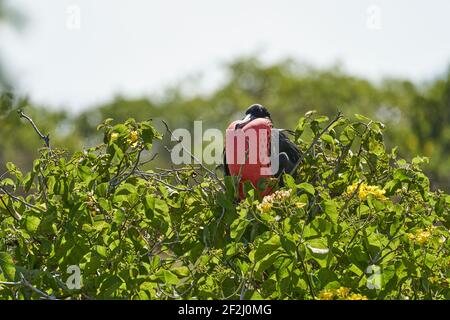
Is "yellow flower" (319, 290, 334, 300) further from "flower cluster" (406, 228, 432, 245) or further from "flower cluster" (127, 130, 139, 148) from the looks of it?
"flower cluster" (127, 130, 139, 148)

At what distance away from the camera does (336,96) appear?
106 feet

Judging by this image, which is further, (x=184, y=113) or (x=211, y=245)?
(x=184, y=113)

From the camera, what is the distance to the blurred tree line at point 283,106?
22.3 metres

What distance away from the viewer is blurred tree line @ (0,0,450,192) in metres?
22.3

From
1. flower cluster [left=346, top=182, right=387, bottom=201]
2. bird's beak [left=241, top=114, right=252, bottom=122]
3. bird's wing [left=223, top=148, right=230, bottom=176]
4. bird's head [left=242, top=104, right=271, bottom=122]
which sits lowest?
flower cluster [left=346, top=182, right=387, bottom=201]

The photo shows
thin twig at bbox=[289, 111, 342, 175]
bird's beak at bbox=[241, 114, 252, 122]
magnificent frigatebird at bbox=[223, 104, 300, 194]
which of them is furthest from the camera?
bird's beak at bbox=[241, 114, 252, 122]

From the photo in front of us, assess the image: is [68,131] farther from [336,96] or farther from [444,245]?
[444,245]

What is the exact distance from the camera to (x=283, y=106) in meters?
32.6

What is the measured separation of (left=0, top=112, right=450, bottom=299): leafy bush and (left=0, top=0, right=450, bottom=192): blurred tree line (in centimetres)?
1694

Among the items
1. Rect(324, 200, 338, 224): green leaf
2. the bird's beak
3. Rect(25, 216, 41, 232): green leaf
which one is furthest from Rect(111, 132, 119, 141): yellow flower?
the bird's beak
